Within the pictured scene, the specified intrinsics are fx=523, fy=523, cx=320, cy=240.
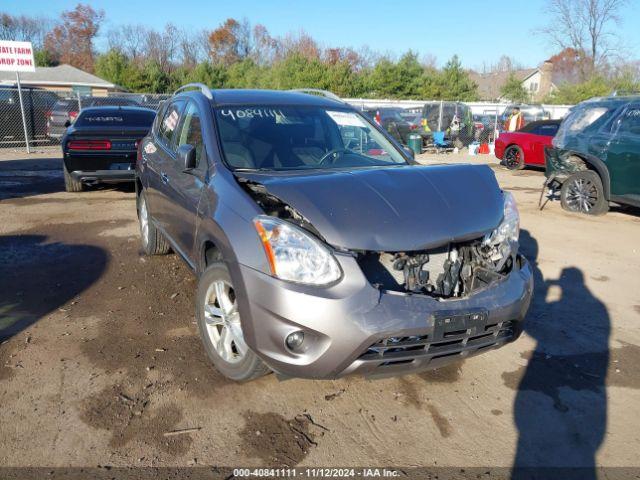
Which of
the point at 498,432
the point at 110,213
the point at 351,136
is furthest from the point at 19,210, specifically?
the point at 498,432

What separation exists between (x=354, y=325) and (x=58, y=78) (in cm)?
4896

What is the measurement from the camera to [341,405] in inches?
121

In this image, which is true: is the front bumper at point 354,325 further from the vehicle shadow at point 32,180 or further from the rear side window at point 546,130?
the rear side window at point 546,130

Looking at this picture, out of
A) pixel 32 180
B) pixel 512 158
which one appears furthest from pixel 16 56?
pixel 512 158

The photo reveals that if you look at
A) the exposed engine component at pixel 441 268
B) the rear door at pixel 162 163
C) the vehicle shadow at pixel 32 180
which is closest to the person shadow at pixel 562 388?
the exposed engine component at pixel 441 268

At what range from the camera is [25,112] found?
1905cm

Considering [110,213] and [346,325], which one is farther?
[110,213]

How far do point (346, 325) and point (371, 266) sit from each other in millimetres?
427

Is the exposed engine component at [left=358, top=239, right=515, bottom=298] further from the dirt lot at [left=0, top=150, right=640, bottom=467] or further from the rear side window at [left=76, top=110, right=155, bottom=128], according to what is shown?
the rear side window at [left=76, top=110, right=155, bottom=128]

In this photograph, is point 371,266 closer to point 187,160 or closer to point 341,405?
point 341,405

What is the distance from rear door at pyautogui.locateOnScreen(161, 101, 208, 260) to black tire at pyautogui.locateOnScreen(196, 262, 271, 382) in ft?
1.69

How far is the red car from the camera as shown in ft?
48.5

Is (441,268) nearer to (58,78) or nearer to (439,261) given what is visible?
(439,261)

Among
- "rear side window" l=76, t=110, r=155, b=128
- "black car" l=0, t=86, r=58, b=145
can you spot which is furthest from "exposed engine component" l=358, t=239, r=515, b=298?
"black car" l=0, t=86, r=58, b=145
